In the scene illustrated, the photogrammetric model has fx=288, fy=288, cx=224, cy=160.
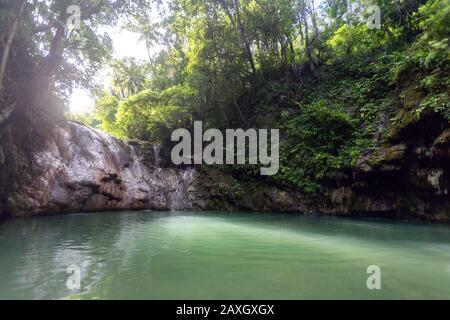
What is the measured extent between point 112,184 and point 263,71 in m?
11.0

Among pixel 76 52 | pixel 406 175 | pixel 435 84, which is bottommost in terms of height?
pixel 406 175

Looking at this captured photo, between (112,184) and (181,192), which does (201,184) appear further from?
(112,184)

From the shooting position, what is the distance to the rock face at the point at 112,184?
10.5 metres

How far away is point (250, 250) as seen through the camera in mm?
5023

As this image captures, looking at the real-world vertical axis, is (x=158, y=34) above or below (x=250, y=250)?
above

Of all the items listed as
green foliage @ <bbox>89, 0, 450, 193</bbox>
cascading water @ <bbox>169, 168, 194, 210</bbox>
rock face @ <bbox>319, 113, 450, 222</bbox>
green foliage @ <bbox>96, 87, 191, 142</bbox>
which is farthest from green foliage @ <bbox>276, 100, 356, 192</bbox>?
green foliage @ <bbox>96, 87, 191, 142</bbox>

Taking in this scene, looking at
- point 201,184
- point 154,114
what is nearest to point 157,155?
point 154,114

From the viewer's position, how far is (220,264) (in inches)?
159

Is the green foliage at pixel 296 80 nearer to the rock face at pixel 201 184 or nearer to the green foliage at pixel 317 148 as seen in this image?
the green foliage at pixel 317 148

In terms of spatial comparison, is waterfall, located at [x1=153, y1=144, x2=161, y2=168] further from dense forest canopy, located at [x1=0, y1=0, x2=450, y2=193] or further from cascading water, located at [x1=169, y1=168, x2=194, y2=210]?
cascading water, located at [x1=169, y1=168, x2=194, y2=210]

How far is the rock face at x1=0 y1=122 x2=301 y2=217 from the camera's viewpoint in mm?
10477
